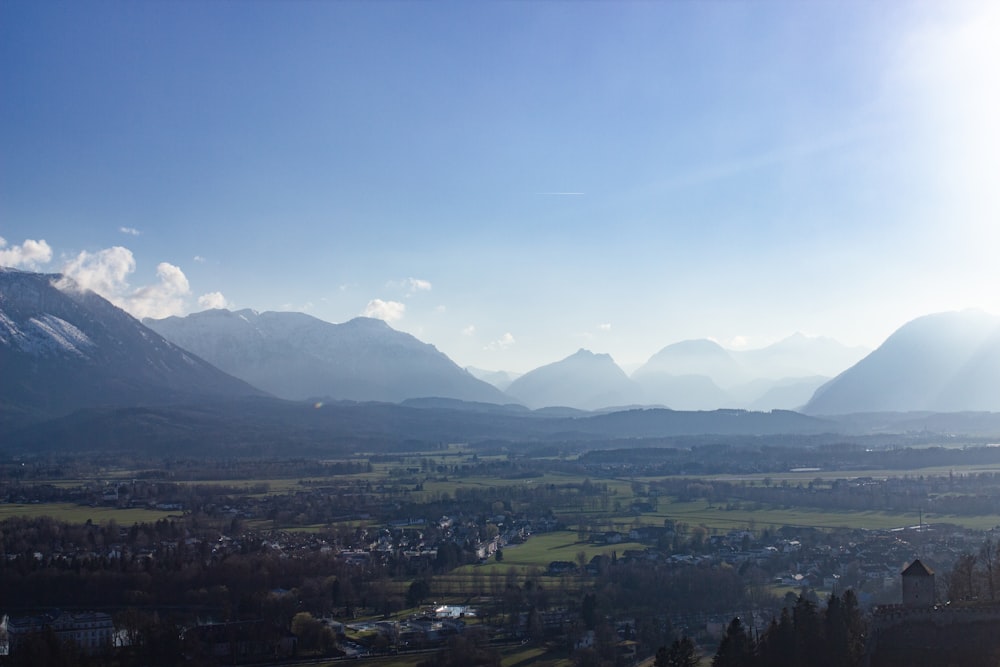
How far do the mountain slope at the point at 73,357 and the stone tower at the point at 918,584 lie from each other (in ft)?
380

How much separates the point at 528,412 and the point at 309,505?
138091 millimetres

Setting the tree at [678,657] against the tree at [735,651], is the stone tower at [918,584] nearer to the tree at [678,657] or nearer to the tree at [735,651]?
the tree at [735,651]

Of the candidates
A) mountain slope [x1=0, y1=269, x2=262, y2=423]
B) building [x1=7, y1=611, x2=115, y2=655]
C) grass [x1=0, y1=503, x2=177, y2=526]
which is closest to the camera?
building [x1=7, y1=611, x2=115, y2=655]

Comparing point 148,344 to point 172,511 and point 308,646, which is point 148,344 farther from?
point 308,646

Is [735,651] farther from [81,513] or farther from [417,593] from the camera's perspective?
[81,513]

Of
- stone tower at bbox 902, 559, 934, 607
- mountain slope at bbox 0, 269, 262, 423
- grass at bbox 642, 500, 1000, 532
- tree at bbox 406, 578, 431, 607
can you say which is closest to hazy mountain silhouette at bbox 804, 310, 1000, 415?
mountain slope at bbox 0, 269, 262, 423

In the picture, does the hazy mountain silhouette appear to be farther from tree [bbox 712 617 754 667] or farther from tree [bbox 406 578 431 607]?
tree [bbox 712 617 754 667]

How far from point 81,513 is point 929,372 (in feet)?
517

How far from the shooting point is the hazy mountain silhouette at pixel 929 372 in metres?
169

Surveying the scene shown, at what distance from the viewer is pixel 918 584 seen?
79.0ft

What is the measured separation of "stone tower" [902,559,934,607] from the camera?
947 inches

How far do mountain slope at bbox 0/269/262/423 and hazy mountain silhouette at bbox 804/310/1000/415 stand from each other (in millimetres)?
110066

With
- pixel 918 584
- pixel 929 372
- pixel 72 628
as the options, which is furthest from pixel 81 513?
pixel 929 372

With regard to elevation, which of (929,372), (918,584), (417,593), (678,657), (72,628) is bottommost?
(417,593)
